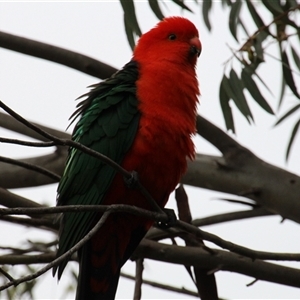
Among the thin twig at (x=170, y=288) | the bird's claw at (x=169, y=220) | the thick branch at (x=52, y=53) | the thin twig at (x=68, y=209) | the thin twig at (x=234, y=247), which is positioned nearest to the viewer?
A: the thin twig at (x=68, y=209)

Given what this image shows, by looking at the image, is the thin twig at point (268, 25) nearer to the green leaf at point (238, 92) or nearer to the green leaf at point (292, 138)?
the green leaf at point (238, 92)

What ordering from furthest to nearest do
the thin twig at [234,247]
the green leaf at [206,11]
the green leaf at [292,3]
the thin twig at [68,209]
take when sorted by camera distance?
the green leaf at [206,11], the green leaf at [292,3], the thin twig at [234,247], the thin twig at [68,209]

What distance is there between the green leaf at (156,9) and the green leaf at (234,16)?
42 cm

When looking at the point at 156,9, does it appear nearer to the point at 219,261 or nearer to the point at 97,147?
the point at 97,147

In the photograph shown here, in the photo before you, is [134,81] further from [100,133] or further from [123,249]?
[123,249]

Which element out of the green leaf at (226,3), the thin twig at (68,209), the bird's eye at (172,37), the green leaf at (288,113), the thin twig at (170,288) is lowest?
the thin twig at (68,209)

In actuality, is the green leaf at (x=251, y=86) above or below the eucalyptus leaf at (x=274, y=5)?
below

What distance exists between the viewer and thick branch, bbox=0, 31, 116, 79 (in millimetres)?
3451

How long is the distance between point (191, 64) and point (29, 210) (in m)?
1.82

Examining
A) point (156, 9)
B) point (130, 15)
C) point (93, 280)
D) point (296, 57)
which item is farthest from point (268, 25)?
point (93, 280)

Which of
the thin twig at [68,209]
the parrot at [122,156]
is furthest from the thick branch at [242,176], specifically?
the thin twig at [68,209]

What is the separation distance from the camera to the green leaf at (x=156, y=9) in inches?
146

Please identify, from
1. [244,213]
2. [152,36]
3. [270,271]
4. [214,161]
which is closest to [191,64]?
[152,36]

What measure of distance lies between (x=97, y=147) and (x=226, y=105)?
1039 mm
